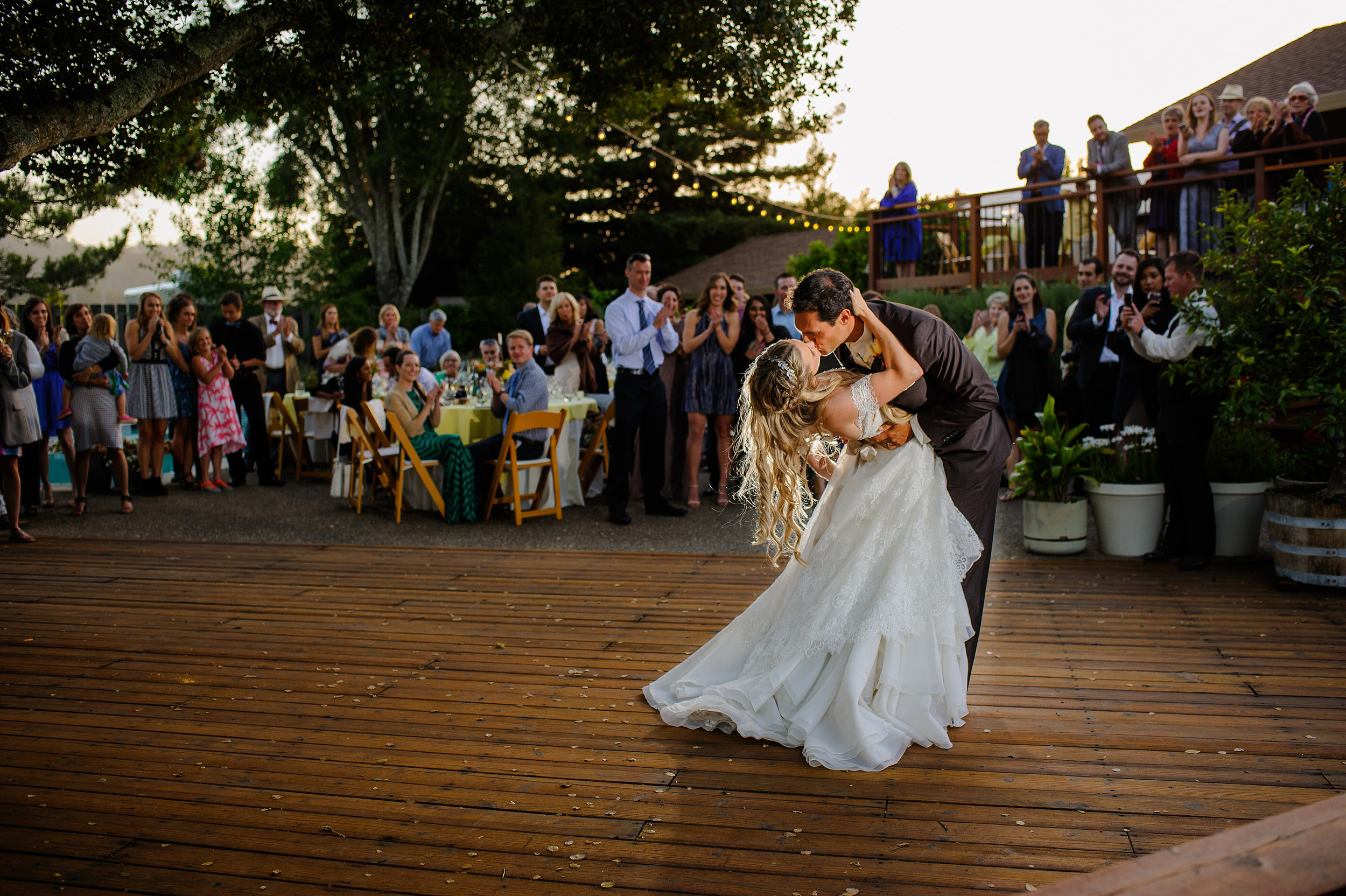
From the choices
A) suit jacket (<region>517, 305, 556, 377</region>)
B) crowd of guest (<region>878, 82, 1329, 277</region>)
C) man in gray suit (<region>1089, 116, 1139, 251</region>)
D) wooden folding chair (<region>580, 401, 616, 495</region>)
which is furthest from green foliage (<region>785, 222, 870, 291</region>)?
wooden folding chair (<region>580, 401, 616, 495</region>)

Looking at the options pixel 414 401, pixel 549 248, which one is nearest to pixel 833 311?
pixel 414 401

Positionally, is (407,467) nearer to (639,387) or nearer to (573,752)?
(639,387)

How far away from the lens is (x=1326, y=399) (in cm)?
475

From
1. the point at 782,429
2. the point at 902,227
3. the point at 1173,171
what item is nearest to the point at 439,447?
the point at 782,429

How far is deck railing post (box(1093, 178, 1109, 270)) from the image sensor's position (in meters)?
10.9

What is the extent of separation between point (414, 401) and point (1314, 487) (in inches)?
241

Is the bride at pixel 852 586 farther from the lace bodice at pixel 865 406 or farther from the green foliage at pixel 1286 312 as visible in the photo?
the green foliage at pixel 1286 312

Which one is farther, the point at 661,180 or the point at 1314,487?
the point at 661,180

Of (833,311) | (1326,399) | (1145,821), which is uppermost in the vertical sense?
(833,311)

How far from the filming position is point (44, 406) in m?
7.97

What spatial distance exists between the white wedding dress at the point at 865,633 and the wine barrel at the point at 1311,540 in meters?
2.72

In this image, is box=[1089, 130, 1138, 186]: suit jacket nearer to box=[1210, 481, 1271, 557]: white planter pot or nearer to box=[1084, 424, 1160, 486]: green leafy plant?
box=[1084, 424, 1160, 486]: green leafy plant

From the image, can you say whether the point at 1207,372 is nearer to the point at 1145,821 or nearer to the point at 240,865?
the point at 1145,821

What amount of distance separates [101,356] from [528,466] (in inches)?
141
